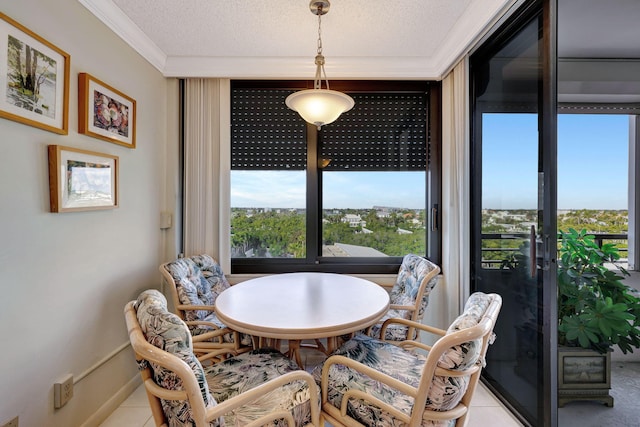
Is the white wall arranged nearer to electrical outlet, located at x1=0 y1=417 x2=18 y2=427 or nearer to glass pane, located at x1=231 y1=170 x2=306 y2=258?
electrical outlet, located at x1=0 y1=417 x2=18 y2=427

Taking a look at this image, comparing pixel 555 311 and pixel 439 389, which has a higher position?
pixel 555 311

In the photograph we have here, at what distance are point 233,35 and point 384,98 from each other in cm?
146

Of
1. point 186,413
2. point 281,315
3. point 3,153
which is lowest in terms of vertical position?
point 186,413

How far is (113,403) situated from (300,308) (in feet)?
5.04

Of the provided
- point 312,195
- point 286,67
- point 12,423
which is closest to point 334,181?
point 312,195

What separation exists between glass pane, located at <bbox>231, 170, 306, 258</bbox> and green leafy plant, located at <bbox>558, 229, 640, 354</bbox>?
6.44 feet

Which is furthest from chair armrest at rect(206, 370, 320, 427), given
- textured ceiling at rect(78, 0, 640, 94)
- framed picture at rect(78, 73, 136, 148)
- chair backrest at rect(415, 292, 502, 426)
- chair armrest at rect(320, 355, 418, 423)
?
textured ceiling at rect(78, 0, 640, 94)

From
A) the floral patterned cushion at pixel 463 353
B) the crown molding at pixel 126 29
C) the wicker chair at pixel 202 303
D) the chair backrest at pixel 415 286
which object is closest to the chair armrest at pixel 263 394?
the floral patterned cushion at pixel 463 353

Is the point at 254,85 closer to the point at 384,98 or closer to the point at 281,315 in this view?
the point at 384,98

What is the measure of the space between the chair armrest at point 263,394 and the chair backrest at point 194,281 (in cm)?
113

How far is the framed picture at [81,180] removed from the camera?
1.50m

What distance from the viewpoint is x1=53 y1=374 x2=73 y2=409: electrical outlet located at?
60.2 inches

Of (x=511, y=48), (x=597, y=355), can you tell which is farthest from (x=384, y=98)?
(x=597, y=355)

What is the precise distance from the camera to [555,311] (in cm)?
159
